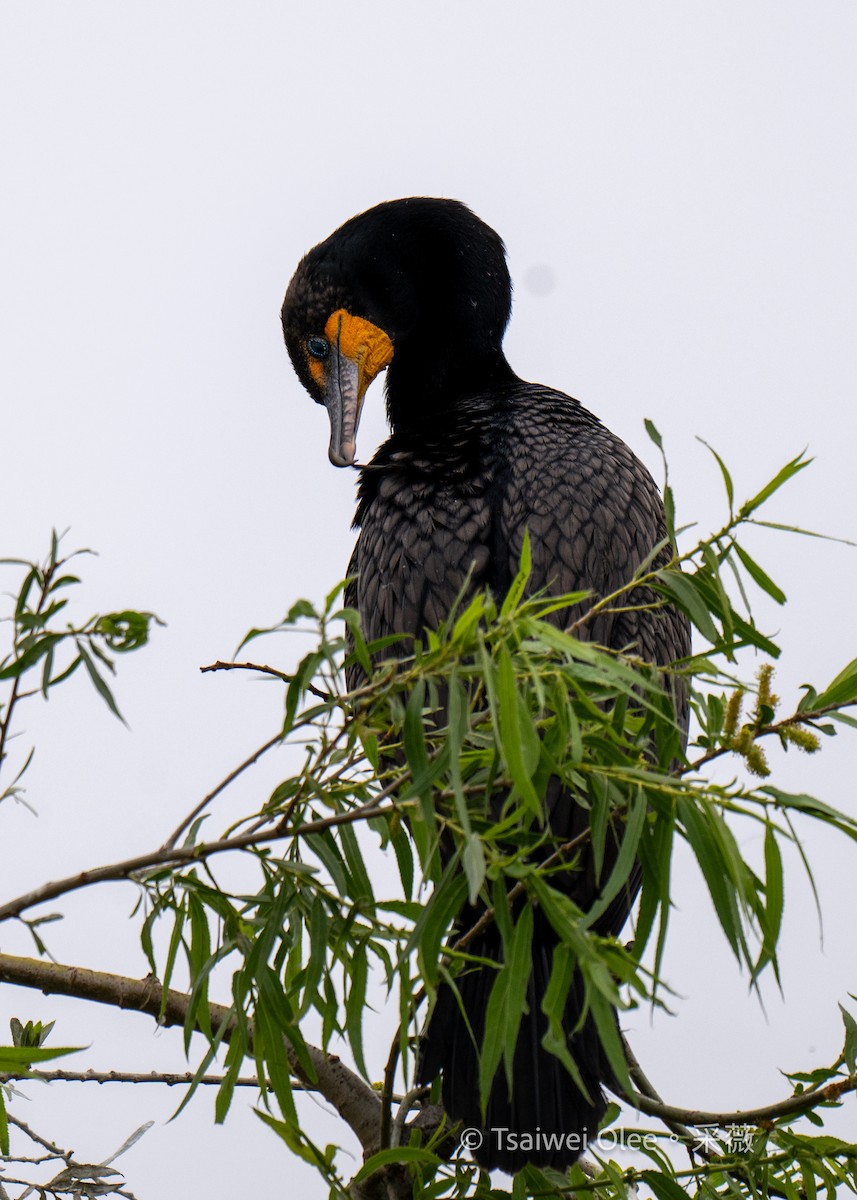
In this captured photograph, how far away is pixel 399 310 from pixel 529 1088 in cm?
193

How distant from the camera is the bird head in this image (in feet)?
10.1

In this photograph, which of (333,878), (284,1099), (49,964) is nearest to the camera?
(333,878)

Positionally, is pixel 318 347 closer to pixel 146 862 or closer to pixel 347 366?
pixel 347 366

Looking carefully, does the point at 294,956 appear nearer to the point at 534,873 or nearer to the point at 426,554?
the point at 534,873

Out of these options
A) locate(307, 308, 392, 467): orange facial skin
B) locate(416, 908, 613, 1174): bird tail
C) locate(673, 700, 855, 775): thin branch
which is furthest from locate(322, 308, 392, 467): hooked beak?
locate(673, 700, 855, 775): thin branch

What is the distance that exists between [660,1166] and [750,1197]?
233mm

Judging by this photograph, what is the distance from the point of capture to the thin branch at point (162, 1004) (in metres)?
1.60

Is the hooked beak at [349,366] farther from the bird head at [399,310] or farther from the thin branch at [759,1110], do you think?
the thin branch at [759,1110]

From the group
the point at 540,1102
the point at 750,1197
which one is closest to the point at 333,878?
the point at 540,1102

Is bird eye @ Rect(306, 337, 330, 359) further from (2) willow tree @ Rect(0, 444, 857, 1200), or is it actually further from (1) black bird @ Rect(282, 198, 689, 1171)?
(2) willow tree @ Rect(0, 444, 857, 1200)

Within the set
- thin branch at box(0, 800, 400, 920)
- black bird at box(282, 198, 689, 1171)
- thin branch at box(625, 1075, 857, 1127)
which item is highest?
black bird at box(282, 198, 689, 1171)

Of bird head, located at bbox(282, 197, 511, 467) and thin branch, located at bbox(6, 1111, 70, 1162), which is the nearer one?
thin branch, located at bbox(6, 1111, 70, 1162)

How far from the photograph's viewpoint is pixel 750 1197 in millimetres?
1906

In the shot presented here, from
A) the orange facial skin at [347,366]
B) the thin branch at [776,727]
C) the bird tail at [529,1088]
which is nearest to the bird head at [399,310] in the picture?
the orange facial skin at [347,366]
